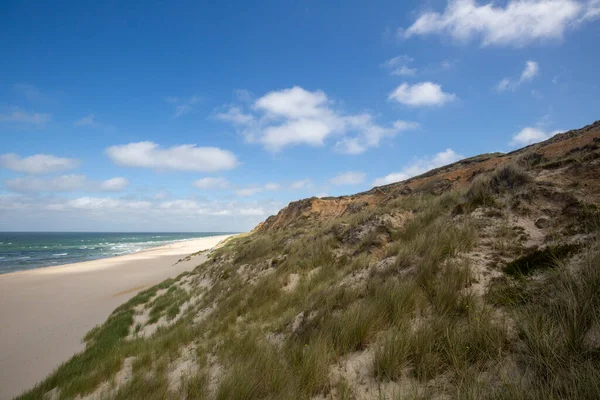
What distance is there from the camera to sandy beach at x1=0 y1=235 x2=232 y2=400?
8.88 meters

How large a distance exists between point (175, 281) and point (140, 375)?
1514 centimetres

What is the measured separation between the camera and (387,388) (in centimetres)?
278

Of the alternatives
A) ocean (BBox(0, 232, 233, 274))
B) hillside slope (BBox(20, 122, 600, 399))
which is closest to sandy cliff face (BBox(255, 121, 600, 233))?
hillside slope (BBox(20, 122, 600, 399))

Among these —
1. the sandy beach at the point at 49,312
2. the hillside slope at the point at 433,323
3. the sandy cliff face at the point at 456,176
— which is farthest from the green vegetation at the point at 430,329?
the sandy beach at the point at 49,312

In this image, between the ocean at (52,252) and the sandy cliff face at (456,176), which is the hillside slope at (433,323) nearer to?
the sandy cliff face at (456,176)

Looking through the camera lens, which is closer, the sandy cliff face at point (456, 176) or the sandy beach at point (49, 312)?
the sandy cliff face at point (456, 176)

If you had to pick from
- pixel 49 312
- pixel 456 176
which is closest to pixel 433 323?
pixel 456 176

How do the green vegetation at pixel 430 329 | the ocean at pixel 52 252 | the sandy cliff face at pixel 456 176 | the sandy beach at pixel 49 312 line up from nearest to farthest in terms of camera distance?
the green vegetation at pixel 430 329 → the sandy cliff face at pixel 456 176 → the sandy beach at pixel 49 312 → the ocean at pixel 52 252

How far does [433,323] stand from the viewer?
3.19 m

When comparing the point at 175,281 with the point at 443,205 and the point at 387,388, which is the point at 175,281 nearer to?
the point at 443,205

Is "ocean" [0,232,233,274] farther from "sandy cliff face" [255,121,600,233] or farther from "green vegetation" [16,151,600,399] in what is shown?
"green vegetation" [16,151,600,399]

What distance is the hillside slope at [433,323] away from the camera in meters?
2.48

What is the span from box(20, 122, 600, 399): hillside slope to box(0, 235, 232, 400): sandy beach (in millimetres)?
2489

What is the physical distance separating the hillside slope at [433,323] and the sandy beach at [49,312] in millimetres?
2489
